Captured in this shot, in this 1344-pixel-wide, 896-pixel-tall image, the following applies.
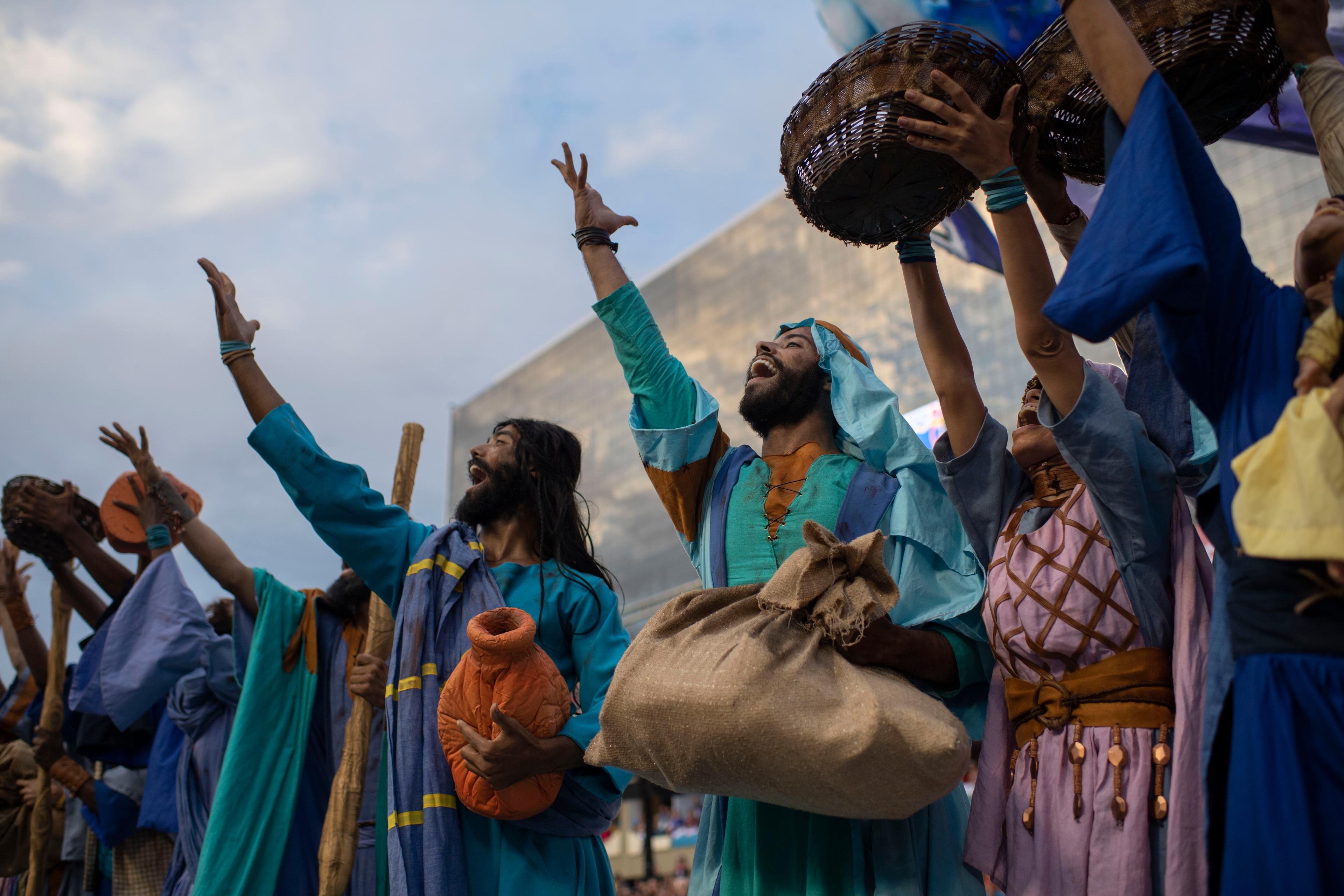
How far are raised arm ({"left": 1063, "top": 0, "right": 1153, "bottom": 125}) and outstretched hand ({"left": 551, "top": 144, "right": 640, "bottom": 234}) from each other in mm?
1642

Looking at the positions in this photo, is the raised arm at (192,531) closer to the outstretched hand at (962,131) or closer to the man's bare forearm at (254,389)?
the man's bare forearm at (254,389)

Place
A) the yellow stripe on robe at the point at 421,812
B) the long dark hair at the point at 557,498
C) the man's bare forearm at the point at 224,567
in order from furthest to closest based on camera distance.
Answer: the man's bare forearm at the point at 224,567 → the long dark hair at the point at 557,498 → the yellow stripe on robe at the point at 421,812

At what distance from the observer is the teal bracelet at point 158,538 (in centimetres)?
Result: 515

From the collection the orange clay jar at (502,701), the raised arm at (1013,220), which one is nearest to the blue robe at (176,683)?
the orange clay jar at (502,701)

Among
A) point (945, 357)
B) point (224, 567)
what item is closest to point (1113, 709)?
point (945, 357)

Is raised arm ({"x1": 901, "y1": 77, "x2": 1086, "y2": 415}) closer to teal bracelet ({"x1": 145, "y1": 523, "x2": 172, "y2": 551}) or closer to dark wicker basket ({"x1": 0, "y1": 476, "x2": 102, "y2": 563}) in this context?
teal bracelet ({"x1": 145, "y1": 523, "x2": 172, "y2": 551})

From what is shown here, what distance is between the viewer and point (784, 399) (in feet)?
10.8

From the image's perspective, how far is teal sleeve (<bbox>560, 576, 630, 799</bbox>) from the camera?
10.4ft

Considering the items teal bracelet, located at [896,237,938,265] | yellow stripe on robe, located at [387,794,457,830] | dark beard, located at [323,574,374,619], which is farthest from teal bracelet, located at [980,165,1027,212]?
dark beard, located at [323,574,374,619]

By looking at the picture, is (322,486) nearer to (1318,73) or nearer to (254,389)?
(254,389)

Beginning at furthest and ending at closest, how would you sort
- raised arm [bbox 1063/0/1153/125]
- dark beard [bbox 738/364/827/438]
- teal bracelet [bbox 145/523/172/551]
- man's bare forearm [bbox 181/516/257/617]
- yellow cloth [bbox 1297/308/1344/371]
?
teal bracelet [bbox 145/523/172/551] → man's bare forearm [bbox 181/516/257/617] → dark beard [bbox 738/364/827/438] → raised arm [bbox 1063/0/1153/125] → yellow cloth [bbox 1297/308/1344/371]

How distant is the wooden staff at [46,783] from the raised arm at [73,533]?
51 centimetres

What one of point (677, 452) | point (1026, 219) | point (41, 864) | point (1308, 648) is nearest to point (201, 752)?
point (41, 864)

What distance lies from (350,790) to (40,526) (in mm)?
2805
